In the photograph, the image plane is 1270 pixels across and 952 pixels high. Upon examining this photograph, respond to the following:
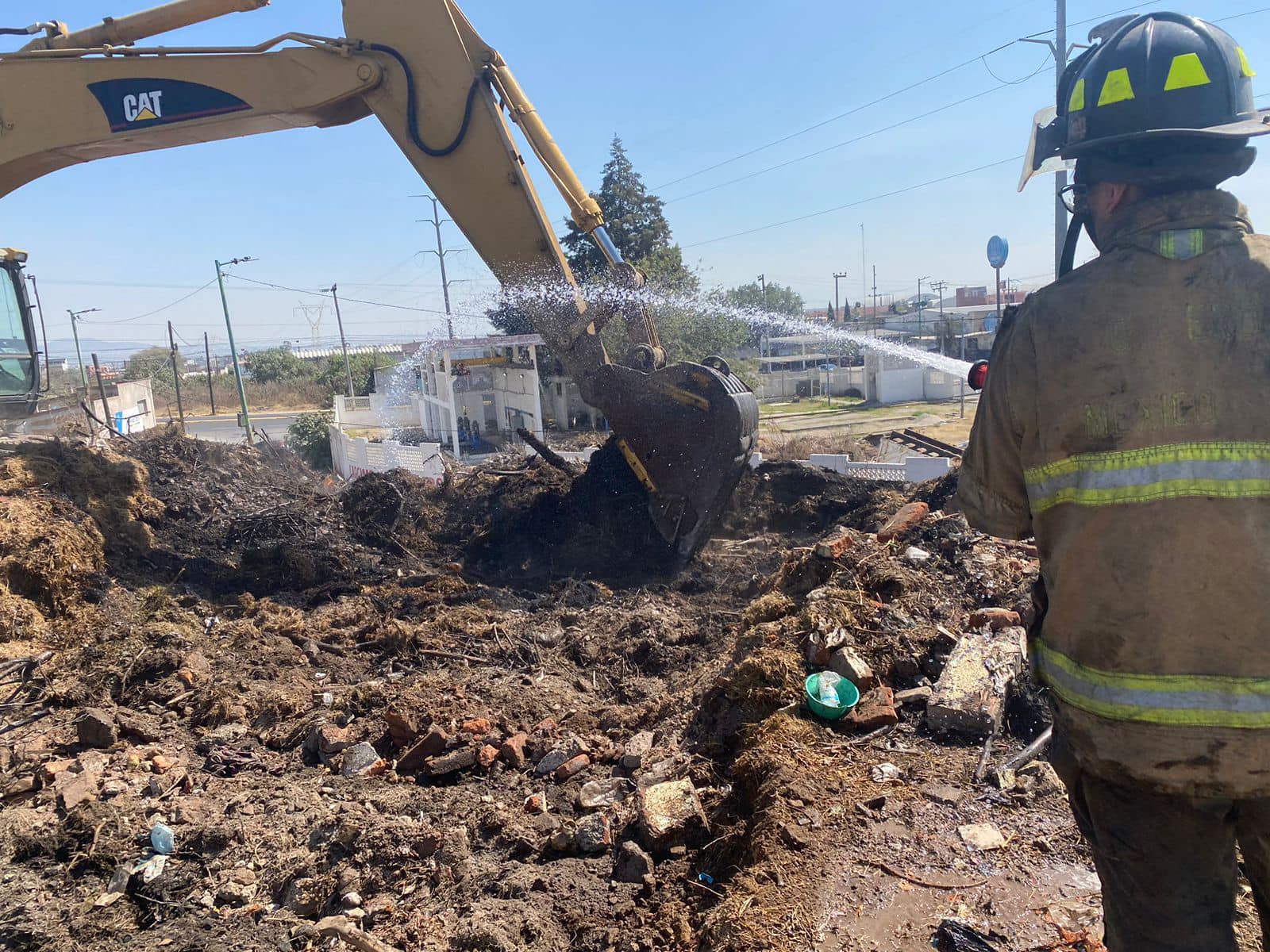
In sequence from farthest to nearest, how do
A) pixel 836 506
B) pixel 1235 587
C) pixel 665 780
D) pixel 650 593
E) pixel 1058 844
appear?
pixel 836 506 → pixel 650 593 → pixel 665 780 → pixel 1058 844 → pixel 1235 587

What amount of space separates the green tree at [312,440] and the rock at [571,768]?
17.8 m

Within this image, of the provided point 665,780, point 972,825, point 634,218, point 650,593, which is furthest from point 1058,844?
point 634,218

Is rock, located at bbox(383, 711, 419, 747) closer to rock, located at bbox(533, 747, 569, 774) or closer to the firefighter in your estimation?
rock, located at bbox(533, 747, 569, 774)

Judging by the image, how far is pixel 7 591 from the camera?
5.73 meters

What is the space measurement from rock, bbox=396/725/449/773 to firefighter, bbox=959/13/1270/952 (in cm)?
323

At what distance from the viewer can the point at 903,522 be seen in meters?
5.88

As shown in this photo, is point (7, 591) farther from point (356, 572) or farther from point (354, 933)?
point (354, 933)

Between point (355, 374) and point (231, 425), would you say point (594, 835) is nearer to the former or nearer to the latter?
point (231, 425)

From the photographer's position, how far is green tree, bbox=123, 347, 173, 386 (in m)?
52.9

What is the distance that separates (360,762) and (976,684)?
3.04 meters

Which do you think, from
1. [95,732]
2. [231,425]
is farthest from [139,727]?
[231,425]

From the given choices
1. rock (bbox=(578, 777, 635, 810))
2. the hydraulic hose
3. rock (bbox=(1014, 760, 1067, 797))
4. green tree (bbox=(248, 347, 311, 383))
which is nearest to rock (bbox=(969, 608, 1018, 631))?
rock (bbox=(1014, 760, 1067, 797))

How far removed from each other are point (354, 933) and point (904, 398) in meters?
33.2

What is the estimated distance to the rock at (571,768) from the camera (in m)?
3.91
